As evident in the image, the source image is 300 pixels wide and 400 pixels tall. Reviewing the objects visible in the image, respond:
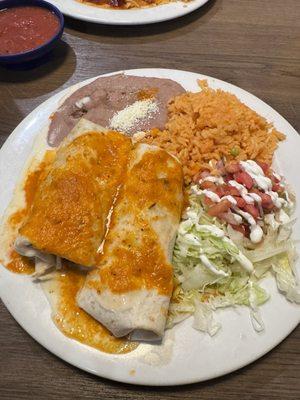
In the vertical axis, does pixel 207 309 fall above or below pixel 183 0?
below

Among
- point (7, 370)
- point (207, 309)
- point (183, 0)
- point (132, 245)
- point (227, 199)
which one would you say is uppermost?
point (183, 0)

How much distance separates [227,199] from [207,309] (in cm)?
49

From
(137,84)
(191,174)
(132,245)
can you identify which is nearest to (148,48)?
(137,84)

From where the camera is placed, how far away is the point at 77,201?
5.89ft

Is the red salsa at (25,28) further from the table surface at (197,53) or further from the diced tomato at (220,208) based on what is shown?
the diced tomato at (220,208)

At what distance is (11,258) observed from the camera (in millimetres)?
1881

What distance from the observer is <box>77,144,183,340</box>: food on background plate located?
5.44ft

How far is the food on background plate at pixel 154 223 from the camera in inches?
67.1

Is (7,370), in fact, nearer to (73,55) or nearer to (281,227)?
(281,227)

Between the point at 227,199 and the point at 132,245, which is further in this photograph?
the point at 227,199

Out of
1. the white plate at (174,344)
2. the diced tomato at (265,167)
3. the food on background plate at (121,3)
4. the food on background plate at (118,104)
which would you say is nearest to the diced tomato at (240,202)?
the diced tomato at (265,167)

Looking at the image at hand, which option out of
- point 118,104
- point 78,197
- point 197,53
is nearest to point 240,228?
point 78,197

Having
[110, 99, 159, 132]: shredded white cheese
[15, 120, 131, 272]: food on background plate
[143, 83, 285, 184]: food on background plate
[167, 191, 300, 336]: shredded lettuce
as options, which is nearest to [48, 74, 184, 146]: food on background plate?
[110, 99, 159, 132]: shredded white cheese

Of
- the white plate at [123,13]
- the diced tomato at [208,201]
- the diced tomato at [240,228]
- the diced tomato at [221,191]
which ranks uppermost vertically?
the white plate at [123,13]
